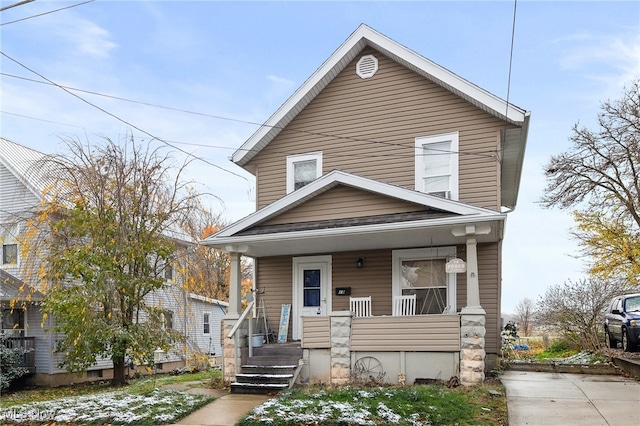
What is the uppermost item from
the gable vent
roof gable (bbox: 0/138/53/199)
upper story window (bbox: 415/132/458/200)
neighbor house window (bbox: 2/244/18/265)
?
the gable vent

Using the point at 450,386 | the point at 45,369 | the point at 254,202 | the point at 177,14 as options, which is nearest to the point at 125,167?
the point at 254,202

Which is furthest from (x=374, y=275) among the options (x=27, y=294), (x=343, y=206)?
(x=27, y=294)

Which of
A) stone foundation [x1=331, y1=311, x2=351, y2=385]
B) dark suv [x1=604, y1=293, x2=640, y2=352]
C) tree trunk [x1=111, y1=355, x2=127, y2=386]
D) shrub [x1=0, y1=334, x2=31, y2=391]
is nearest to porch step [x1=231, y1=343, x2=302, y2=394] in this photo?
→ stone foundation [x1=331, y1=311, x2=351, y2=385]

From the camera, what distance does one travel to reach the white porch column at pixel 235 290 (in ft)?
40.9

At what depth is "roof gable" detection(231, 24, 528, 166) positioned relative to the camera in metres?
12.4

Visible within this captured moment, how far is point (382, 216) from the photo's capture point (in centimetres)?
1161

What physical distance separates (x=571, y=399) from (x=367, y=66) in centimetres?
843

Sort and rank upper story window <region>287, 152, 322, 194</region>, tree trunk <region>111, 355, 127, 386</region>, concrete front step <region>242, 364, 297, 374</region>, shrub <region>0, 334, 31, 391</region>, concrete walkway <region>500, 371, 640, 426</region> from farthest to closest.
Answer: shrub <region>0, 334, 31, 391</region>
tree trunk <region>111, 355, 127, 386</region>
upper story window <region>287, 152, 322, 194</region>
concrete front step <region>242, 364, 297, 374</region>
concrete walkway <region>500, 371, 640, 426</region>

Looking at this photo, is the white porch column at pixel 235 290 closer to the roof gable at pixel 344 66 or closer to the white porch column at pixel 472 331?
the roof gable at pixel 344 66

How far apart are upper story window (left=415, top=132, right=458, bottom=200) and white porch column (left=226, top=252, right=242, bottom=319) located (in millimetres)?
4305

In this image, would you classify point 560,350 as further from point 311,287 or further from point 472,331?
point 472,331

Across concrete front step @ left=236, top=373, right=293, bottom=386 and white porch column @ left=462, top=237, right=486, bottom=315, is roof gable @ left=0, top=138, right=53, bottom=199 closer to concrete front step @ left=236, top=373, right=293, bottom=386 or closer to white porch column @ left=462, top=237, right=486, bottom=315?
concrete front step @ left=236, top=373, right=293, bottom=386

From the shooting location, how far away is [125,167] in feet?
50.6

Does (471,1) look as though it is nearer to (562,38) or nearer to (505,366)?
(562,38)
